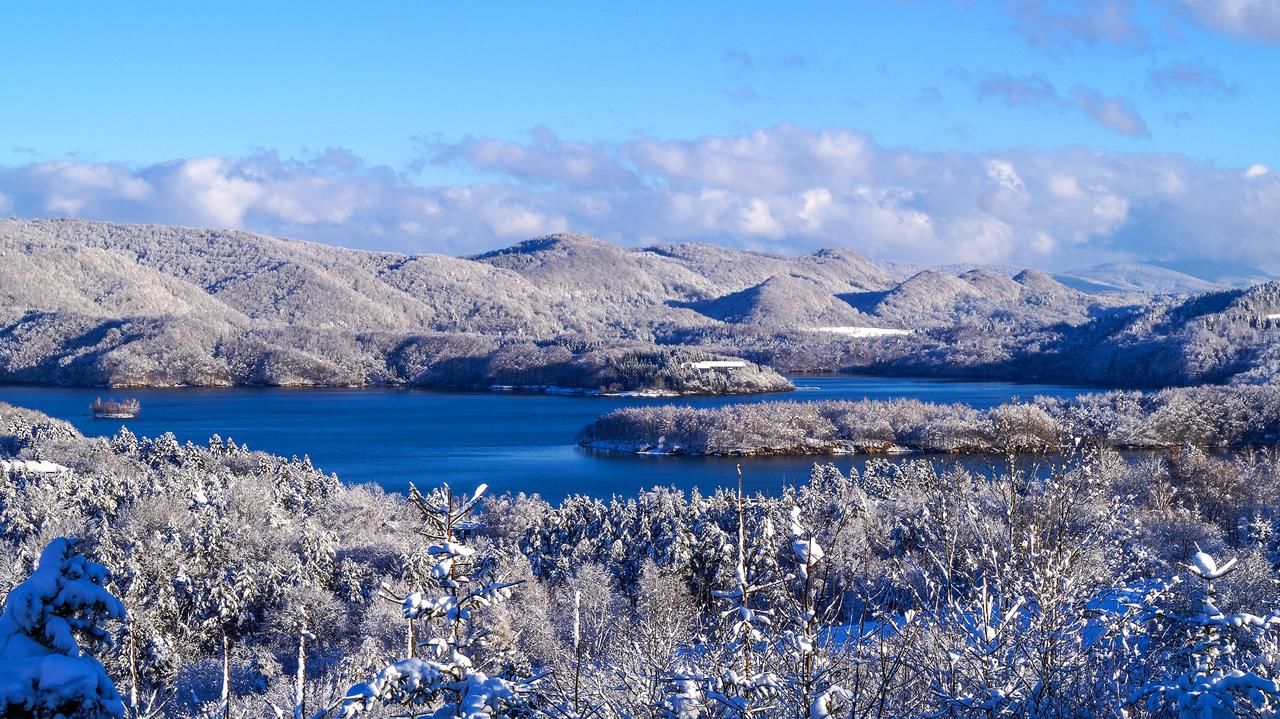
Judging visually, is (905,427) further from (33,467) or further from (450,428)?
(33,467)

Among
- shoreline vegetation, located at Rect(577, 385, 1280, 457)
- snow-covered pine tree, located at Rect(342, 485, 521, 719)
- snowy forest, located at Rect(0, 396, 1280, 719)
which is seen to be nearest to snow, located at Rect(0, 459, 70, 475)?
snowy forest, located at Rect(0, 396, 1280, 719)

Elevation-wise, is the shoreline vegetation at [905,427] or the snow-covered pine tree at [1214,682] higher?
the snow-covered pine tree at [1214,682]

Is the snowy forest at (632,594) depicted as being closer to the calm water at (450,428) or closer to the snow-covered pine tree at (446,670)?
the snow-covered pine tree at (446,670)

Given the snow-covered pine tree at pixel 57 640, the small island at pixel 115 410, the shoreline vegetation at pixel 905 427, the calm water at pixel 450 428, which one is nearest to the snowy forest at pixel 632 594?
the snow-covered pine tree at pixel 57 640

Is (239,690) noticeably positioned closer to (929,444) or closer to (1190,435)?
(929,444)

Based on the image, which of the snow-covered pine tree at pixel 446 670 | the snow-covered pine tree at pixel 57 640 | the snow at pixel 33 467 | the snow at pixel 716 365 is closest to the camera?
the snow-covered pine tree at pixel 57 640

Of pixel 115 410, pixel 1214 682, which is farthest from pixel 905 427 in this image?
pixel 1214 682
